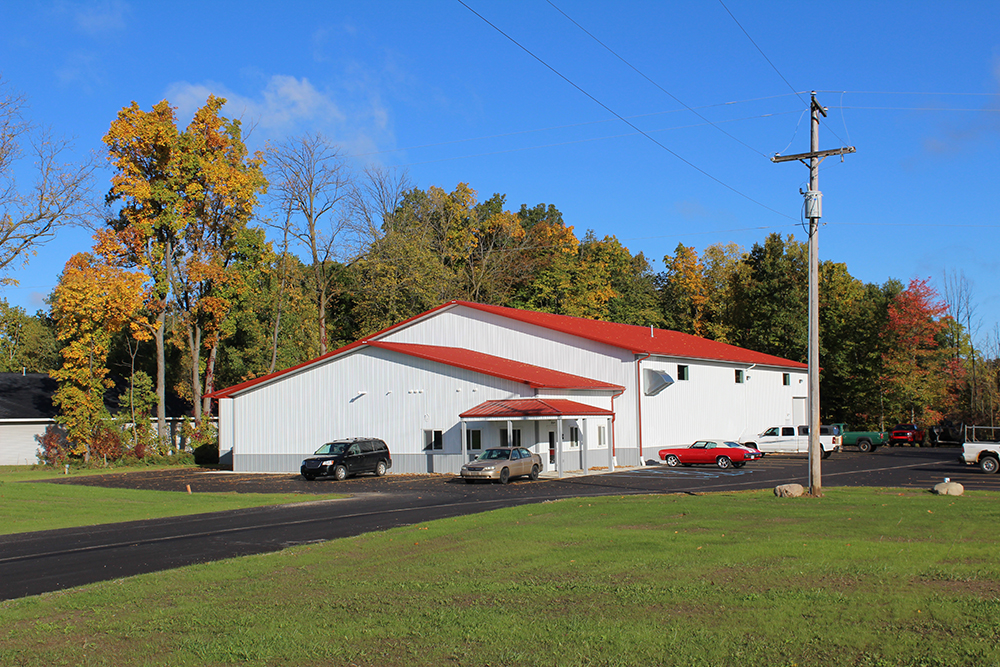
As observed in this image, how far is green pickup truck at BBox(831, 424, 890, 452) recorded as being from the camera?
2162 inches

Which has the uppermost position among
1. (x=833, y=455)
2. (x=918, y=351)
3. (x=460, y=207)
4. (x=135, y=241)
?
(x=460, y=207)

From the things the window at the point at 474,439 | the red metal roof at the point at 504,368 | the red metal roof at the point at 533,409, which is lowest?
the window at the point at 474,439

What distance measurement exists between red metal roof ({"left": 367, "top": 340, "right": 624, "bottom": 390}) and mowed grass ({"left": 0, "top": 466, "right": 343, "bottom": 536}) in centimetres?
1258

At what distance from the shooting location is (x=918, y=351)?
6197 cm

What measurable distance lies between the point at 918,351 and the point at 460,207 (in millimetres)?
38895

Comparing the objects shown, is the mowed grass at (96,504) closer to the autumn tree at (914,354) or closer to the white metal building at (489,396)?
the white metal building at (489,396)

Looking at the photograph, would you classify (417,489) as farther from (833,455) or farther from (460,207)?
(460,207)

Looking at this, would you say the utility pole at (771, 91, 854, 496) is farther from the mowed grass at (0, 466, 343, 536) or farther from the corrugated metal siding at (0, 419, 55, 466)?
the corrugated metal siding at (0, 419, 55, 466)

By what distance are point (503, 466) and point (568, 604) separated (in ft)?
78.8

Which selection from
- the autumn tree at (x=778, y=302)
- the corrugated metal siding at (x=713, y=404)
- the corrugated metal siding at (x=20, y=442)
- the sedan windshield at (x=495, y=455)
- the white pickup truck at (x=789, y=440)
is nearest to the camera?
the sedan windshield at (x=495, y=455)

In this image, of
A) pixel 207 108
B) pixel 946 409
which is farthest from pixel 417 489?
pixel 946 409

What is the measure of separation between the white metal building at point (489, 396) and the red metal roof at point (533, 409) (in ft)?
0.26

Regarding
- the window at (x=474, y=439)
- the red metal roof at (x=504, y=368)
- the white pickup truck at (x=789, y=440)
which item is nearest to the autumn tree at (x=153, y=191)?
the red metal roof at (x=504, y=368)

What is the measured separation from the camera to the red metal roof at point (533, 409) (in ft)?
119
